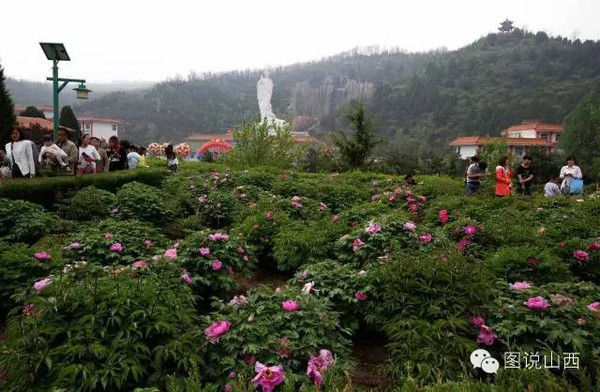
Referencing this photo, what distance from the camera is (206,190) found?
9055mm

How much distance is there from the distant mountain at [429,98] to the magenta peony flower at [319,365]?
58527 mm

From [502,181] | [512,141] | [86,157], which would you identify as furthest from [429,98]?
[86,157]

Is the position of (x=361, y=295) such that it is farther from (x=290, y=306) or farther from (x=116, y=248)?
(x=116, y=248)

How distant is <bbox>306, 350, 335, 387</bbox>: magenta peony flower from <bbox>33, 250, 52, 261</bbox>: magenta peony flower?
8.70ft

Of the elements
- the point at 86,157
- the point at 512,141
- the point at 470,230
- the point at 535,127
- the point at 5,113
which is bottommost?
the point at 512,141

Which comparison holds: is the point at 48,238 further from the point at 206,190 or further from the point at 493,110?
the point at 493,110

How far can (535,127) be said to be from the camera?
221 feet

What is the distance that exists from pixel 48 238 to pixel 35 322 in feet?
→ 8.96

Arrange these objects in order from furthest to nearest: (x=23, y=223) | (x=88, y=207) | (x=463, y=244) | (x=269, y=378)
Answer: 1. (x=88, y=207)
2. (x=23, y=223)
3. (x=463, y=244)
4. (x=269, y=378)

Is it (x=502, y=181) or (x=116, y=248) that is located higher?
(x=116, y=248)

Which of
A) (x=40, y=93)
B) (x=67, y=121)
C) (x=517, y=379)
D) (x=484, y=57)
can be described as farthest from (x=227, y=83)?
(x=517, y=379)

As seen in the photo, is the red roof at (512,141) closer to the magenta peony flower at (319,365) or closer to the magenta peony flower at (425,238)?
the magenta peony flower at (425,238)

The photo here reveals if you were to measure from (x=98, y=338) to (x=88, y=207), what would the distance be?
475 cm

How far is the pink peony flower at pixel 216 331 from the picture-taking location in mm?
2793
